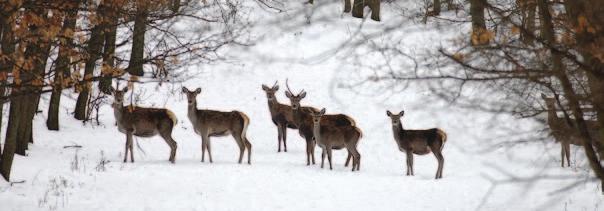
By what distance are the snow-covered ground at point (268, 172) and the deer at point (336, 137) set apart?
454 mm

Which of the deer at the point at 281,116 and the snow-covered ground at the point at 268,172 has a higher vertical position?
the deer at the point at 281,116

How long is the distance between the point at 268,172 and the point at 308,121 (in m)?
2.61

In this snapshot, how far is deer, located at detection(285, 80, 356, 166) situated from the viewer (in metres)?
15.2

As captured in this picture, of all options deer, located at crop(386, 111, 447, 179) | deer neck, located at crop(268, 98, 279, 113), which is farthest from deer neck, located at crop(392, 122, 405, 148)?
deer neck, located at crop(268, 98, 279, 113)

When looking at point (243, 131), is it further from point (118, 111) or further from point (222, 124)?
point (118, 111)

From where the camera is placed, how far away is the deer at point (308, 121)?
1517cm

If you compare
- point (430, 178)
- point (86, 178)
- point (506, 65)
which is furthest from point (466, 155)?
point (506, 65)

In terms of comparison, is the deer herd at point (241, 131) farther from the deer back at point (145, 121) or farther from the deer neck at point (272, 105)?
the deer neck at point (272, 105)

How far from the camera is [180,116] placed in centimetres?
1927

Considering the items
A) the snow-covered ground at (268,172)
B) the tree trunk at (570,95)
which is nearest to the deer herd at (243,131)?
the snow-covered ground at (268,172)

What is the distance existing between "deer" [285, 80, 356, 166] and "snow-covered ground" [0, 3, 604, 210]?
0.46 metres

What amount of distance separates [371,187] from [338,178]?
3.31ft

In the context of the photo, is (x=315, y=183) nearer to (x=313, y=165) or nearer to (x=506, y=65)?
(x=313, y=165)

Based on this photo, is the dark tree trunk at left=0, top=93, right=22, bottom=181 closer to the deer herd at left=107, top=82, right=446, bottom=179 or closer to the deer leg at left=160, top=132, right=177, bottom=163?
the deer herd at left=107, top=82, right=446, bottom=179
